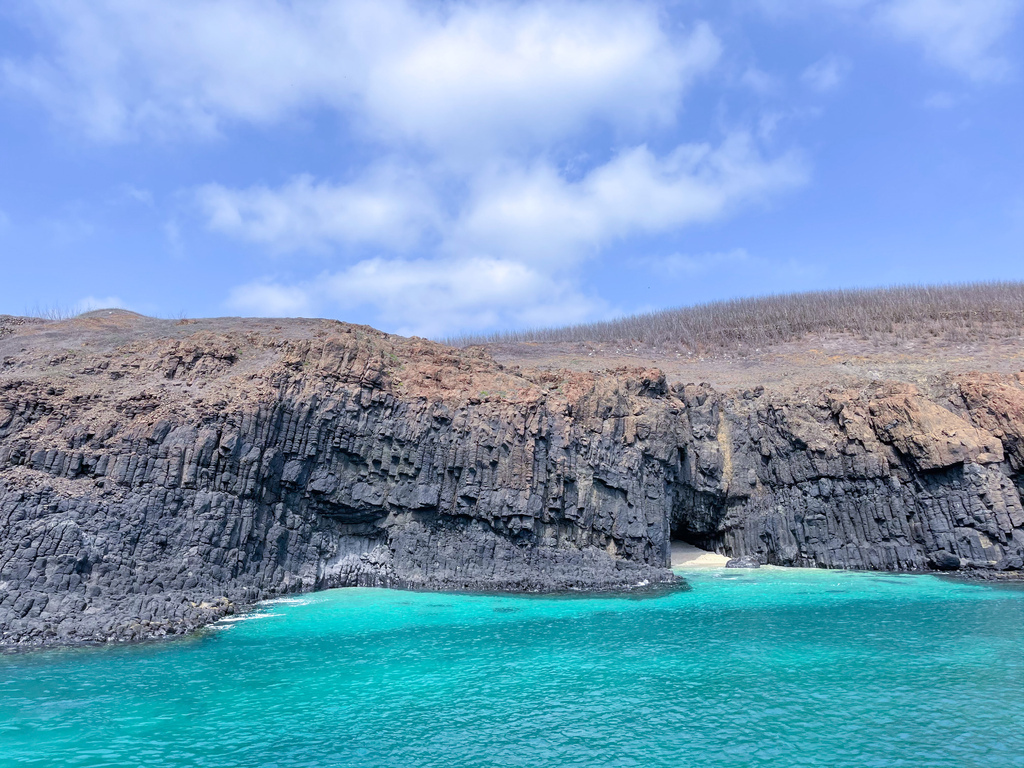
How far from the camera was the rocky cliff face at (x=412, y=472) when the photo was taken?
23.6m

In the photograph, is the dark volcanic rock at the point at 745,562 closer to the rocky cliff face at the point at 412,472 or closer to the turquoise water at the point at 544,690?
the rocky cliff face at the point at 412,472

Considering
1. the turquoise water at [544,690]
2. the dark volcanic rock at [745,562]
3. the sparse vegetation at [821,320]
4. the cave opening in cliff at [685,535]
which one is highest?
the sparse vegetation at [821,320]

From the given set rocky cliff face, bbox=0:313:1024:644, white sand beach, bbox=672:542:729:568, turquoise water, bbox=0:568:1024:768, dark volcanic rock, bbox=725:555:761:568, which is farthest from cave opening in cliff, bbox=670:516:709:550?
turquoise water, bbox=0:568:1024:768

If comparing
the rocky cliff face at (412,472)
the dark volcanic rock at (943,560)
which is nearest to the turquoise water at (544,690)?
the rocky cliff face at (412,472)

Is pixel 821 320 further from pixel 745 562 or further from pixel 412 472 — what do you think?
pixel 412 472

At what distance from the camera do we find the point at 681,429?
3525 centimetres

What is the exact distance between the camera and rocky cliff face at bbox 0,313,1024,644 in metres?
23.6

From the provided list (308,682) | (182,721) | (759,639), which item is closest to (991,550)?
(759,639)

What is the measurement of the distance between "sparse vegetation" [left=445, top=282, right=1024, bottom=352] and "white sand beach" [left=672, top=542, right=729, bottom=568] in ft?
65.8

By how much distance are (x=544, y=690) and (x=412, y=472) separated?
15254 millimetres

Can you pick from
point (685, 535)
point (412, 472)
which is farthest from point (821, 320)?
point (412, 472)

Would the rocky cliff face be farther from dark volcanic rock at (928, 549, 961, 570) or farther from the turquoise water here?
the turquoise water

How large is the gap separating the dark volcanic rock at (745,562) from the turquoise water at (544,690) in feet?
33.4

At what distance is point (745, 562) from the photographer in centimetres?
3406
